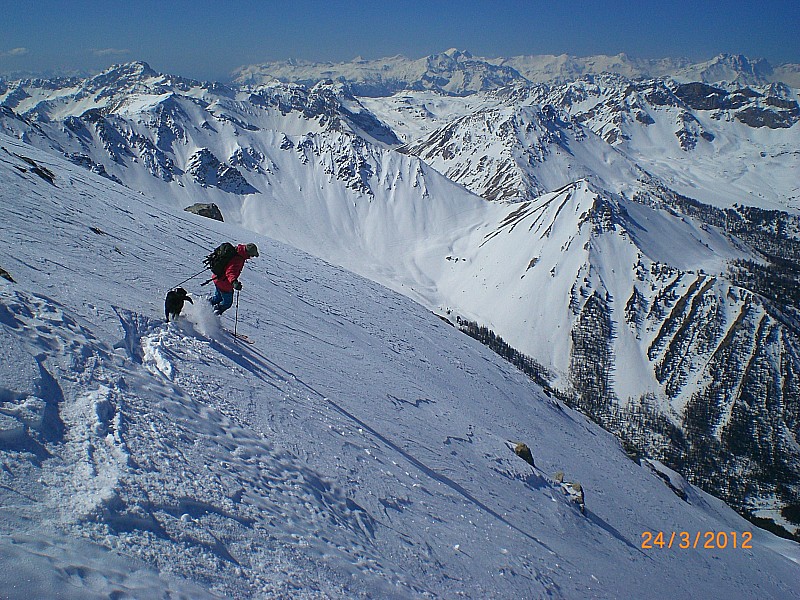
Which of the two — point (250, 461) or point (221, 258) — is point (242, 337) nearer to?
point (221, 258)

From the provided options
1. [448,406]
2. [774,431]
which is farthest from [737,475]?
[448,406]

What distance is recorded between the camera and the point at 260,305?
17.5 meters

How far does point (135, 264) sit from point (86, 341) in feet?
24.9

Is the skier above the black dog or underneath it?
above

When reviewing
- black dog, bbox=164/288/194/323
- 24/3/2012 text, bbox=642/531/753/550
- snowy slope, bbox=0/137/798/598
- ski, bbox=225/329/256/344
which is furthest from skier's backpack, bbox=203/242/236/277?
24/3/2012 text, bbox=642/531/753/550

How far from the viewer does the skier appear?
448 inches

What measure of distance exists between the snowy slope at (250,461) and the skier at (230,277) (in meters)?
0.64

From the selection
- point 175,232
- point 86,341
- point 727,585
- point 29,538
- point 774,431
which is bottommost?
point 727,585

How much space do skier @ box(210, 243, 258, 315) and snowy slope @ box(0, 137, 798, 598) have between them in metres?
0.64

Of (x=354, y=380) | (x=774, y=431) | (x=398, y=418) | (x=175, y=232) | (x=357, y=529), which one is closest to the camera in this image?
(x=357, y=529)

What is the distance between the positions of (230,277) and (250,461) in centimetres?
540

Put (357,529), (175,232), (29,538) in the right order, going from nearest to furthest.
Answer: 1. (29,538)
2. (357,529)
3. (175,232)

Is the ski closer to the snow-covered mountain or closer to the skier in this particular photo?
the skier

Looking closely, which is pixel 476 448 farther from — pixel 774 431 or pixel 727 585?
pixel 774 431
